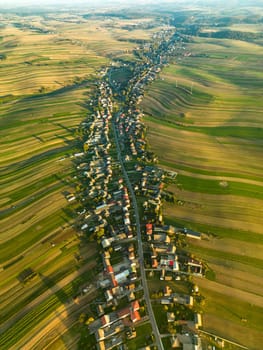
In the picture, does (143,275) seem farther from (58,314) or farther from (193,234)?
(58,314)

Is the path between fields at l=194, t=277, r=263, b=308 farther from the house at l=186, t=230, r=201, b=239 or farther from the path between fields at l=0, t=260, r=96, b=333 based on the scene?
the path between fields at l=0, t=260, r=96, b=333

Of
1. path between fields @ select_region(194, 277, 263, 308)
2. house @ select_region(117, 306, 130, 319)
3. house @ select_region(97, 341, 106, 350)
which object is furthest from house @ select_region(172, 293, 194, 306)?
house @ select_region(97, 341, 106, 350)

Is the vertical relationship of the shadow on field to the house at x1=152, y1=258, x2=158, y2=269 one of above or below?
below

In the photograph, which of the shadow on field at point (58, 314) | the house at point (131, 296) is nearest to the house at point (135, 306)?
the house at point (131, 296)

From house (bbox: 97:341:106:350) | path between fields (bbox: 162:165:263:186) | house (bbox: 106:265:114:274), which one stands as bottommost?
house (bbox: 97:341:106:350)

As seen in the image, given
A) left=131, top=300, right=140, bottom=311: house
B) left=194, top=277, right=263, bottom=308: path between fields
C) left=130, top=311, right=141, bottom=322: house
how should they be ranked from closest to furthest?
left=130, top=311, right=141, bottom=322: house
left=131, top=300, right=140, bottom=311: house
left=194, top=277, right=263, bottom=308: path between fields
